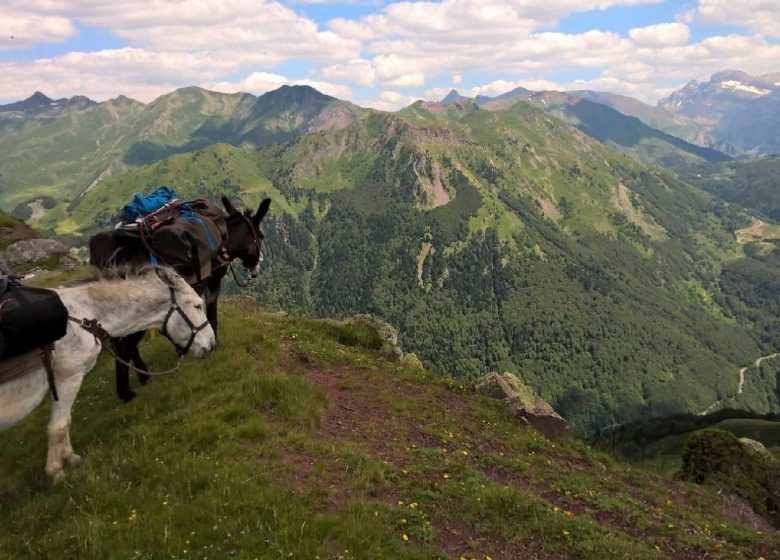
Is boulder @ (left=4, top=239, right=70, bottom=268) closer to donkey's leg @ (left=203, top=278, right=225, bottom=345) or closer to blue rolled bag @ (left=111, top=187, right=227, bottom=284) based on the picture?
donkey's leg @ (left=203, top=278, right=225, bottom=345)

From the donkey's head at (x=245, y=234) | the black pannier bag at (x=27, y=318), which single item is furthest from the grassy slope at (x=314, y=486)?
the donkey's head at (x=245, y=234)

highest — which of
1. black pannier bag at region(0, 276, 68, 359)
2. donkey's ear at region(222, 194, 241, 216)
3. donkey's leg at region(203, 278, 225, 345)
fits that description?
donkey's ear at region(222, 194, 241, 216)

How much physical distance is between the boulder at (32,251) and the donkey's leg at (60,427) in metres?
30.6

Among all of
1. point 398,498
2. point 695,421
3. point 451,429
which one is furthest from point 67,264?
point 695,421

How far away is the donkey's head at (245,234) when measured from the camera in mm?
15945

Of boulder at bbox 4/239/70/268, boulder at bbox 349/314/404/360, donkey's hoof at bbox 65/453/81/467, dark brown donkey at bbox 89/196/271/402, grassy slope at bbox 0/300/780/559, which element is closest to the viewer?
grassy slope at bbox 0/300/780/559

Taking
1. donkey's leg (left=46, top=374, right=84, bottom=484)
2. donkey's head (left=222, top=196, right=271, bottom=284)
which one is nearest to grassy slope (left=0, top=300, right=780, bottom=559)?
donkey's leg (left=46, top=374, right=84, bottom=484)

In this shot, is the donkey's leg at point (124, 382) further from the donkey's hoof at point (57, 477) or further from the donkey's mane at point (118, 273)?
the donkey's hoof at point (57, 477)

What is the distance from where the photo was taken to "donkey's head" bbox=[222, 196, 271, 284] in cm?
1595

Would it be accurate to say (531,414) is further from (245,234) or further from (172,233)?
(172,233)

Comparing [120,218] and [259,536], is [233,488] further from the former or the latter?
[120,218]

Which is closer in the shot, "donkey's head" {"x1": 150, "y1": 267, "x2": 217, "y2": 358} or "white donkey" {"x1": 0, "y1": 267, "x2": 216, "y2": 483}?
"white donkey" {"x1": 0, "y1": 267, "x2": 216, "y2": 483}

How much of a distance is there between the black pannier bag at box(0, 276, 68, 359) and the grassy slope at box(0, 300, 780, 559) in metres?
2.82

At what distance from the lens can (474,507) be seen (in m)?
9.28
